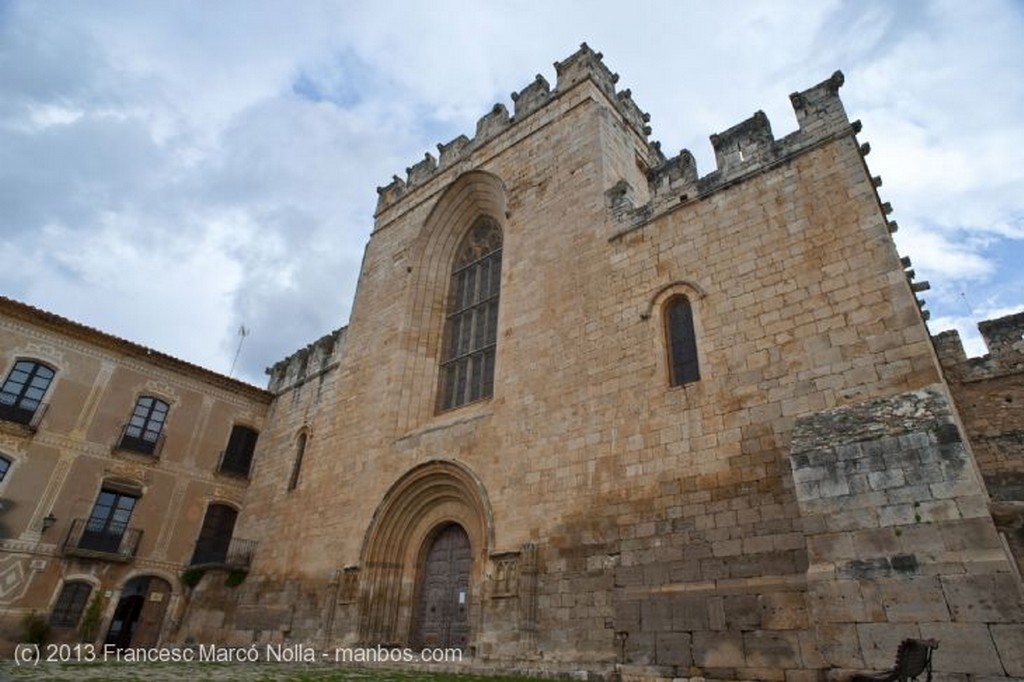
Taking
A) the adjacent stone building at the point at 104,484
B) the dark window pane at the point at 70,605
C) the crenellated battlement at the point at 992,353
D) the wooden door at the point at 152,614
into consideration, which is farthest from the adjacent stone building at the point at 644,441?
the crenellated battlement at the point at 992,353

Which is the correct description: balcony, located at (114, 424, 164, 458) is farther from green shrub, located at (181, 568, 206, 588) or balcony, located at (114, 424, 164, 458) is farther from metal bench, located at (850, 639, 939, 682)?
metal bench, located at (850, 639, 939, 682)

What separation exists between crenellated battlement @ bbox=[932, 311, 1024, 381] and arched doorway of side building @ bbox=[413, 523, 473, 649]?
29.0ft

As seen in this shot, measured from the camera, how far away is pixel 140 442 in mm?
14594

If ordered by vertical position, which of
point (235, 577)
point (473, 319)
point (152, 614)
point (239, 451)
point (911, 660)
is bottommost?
point (911, 660)

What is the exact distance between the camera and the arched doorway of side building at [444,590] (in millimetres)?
9102

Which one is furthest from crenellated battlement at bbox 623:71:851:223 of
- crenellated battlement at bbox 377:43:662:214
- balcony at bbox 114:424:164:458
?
balcony at bbox 114:424:164:458

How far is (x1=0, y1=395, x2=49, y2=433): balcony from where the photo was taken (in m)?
12.8

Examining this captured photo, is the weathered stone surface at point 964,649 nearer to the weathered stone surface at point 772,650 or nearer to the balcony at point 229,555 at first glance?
the weathered stone surface at point 772,650

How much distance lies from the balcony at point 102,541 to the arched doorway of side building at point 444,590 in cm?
820

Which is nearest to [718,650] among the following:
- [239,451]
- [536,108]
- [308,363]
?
[536,108]

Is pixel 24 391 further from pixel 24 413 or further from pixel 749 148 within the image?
pixel 749 148

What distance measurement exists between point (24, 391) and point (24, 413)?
1.76ft

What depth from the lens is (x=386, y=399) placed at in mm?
11891

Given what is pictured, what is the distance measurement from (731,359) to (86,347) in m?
15.1
